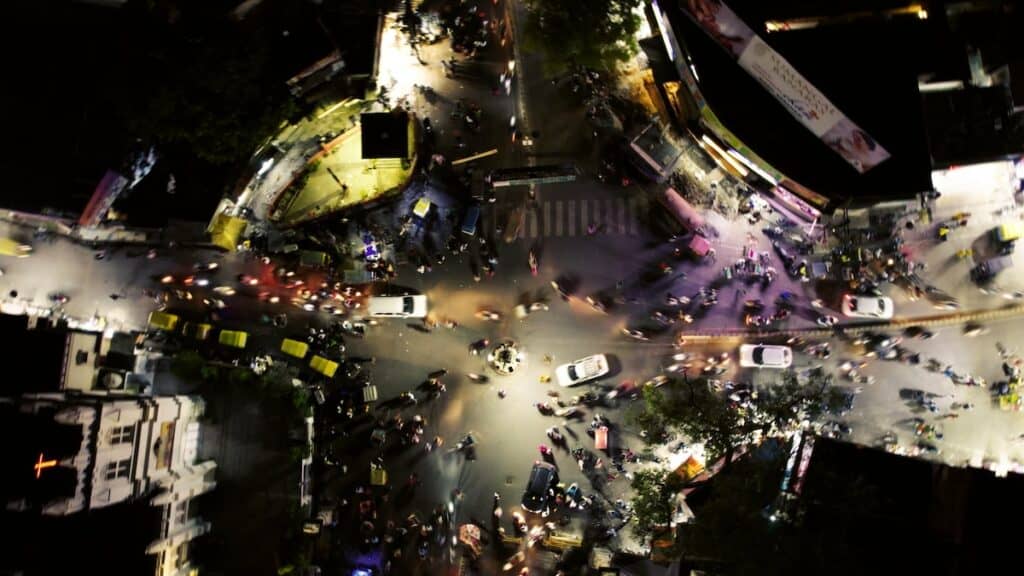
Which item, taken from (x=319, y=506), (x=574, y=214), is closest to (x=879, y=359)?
(x=574, y=214)

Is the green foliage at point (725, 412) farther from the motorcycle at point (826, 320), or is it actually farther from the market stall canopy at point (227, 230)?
the market stall canopy at point (227, 230)

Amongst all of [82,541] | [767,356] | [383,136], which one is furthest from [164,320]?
[767,356]

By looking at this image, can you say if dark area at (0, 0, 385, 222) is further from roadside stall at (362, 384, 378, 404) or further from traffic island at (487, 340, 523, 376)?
traffic island at (487, 340, 523, 376)

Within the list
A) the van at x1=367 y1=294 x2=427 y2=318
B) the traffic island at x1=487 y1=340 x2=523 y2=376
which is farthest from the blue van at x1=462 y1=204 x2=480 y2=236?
the traffic island at x1=487 y1=340 x2=523 y2=376

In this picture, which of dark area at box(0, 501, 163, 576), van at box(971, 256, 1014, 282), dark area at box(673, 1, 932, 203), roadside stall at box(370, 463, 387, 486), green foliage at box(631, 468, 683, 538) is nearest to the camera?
dark area at box(0, 501, 163, 576)

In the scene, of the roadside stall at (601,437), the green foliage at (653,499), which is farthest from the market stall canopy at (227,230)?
the green foliage at (653,499)
